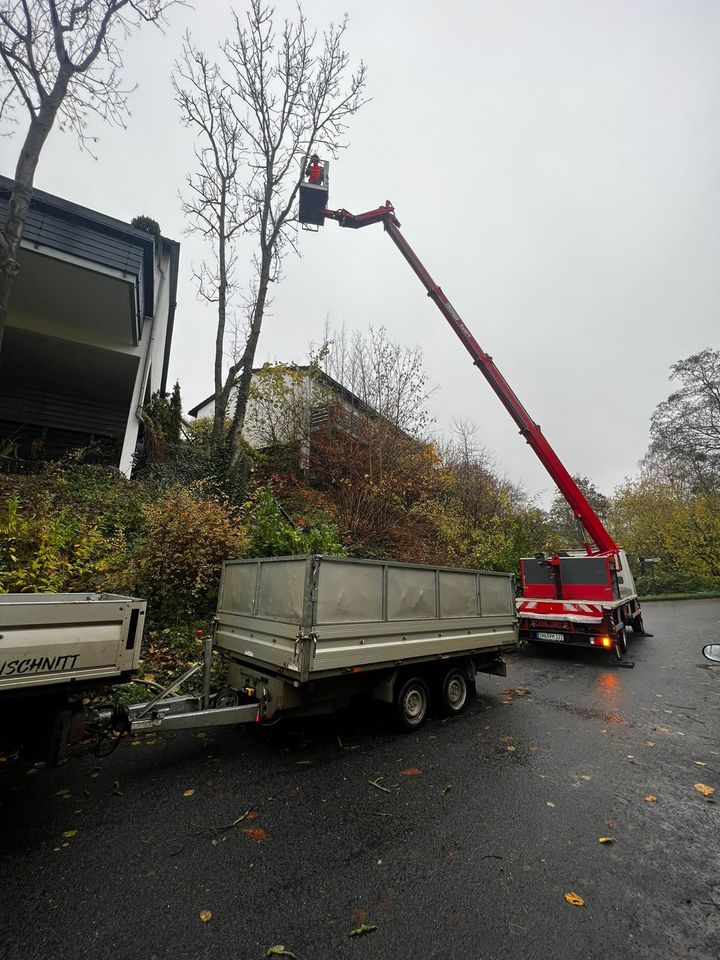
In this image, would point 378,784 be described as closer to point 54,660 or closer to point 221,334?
point 54,660

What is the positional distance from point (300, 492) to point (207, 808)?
986 cm

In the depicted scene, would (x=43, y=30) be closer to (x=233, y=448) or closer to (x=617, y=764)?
(x=233, y=448)

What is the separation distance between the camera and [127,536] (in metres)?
7.77

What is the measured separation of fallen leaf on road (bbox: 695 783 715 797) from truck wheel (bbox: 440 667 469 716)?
2579 mm

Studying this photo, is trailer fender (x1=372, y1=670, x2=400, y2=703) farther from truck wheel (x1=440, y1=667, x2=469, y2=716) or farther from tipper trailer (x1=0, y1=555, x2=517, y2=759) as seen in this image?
truck wheel (x1=440, y1=667, x2=469, y2=716)

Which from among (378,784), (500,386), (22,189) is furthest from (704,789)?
(22,189)

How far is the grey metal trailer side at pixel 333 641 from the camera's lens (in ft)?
13.1

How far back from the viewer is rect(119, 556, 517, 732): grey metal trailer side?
4.00m

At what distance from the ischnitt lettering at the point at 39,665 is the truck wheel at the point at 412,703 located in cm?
346

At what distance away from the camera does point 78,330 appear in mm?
10734

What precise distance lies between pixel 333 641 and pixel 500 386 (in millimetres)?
8768

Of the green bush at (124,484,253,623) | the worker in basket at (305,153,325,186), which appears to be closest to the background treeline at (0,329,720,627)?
the green bush at (124,484,253,623)

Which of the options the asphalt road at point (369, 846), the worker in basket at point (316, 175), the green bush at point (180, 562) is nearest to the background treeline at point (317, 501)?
the green bush at point (180, 562)

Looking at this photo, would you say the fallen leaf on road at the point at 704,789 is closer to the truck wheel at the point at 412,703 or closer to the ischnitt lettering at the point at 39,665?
the truck wheel at the point at 412,703
